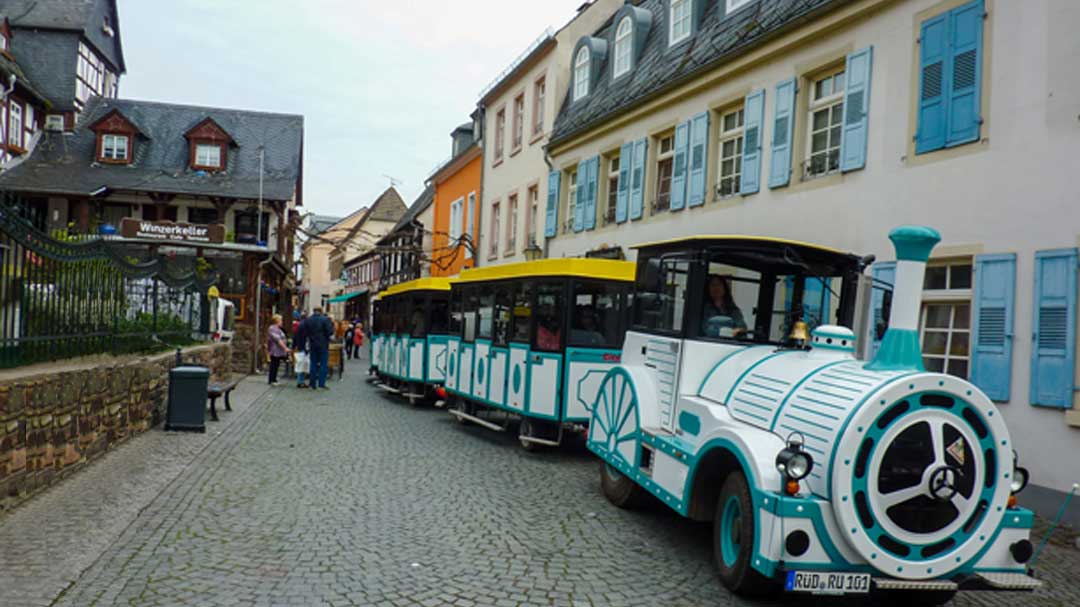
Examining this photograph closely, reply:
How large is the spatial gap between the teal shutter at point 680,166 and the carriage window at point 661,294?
787 cm

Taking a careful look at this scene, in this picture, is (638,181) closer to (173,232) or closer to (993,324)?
(993,324)

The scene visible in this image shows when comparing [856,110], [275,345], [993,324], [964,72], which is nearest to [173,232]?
[275,345]

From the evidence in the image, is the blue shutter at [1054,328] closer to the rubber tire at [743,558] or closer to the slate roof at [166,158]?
the rubber tire at [743,558]

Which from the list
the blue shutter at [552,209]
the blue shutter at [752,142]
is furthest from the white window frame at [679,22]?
the blue shutter at [552,209]

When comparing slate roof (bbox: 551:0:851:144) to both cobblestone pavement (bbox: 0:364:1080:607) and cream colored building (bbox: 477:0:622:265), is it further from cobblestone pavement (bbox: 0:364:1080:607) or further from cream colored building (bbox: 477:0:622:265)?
cobblestone pavement (bbox: 0:364:1080:607)

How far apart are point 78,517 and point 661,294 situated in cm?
464

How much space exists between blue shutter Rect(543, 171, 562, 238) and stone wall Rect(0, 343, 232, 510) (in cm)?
1157

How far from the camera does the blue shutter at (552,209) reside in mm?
21094

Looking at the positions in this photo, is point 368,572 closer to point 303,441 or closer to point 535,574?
point 535,574

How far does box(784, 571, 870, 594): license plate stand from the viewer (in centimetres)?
455

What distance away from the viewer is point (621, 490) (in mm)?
7602

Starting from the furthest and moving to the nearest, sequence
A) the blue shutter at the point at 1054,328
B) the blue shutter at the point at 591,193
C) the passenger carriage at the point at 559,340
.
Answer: the blue shutter at the point at 591,193 < the passenger carriage at the point at 559,340 < the blue shutter at the point at 1054,328

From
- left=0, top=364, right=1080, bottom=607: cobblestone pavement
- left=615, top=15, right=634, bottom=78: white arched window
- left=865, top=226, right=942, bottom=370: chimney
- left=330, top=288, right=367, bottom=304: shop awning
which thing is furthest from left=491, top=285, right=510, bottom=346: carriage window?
left=330, top=288, right=367, bottom=304: shop awning

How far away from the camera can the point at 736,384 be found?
19.5ft
